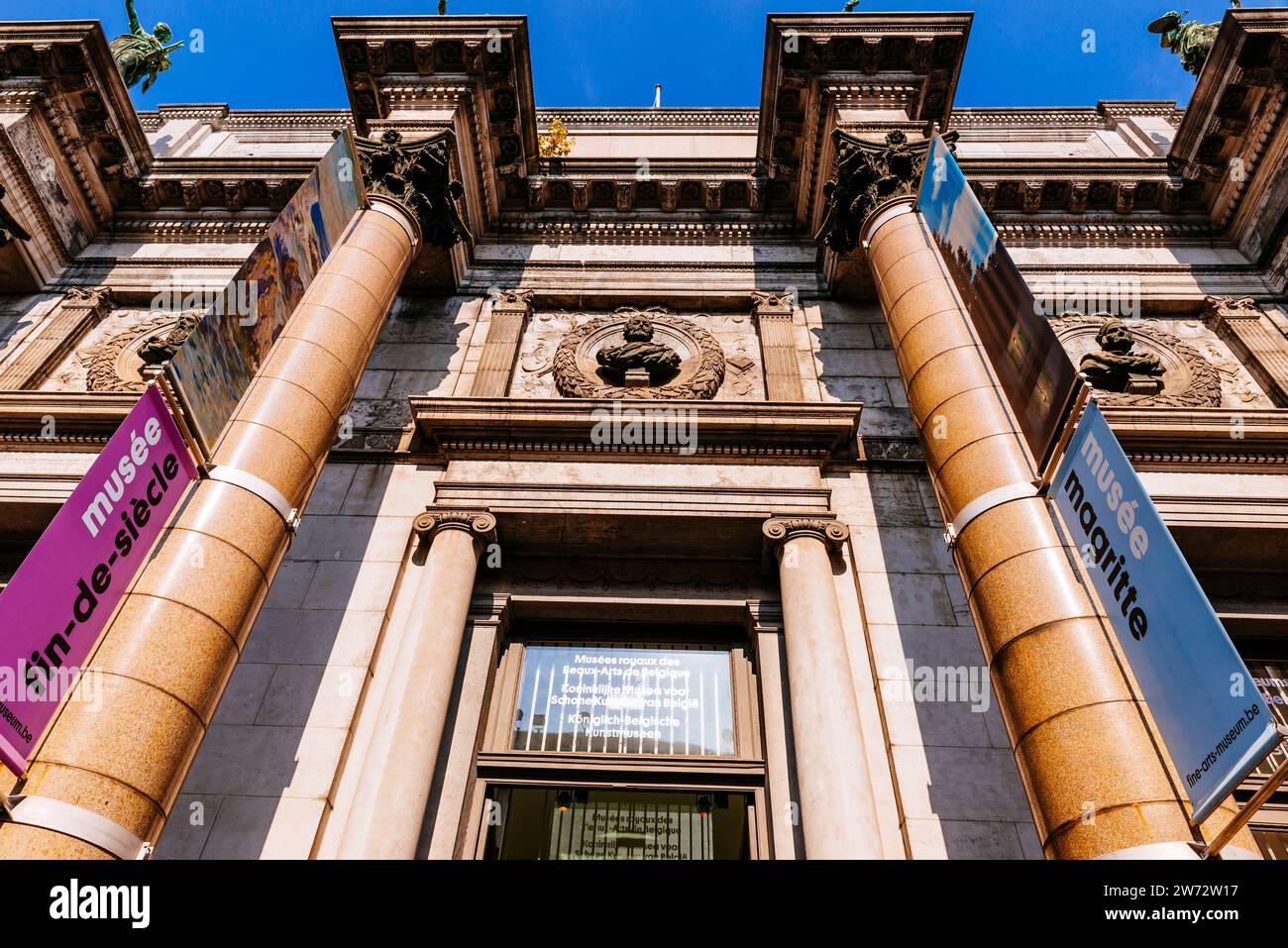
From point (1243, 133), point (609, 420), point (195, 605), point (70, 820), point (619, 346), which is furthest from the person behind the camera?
point (1243, 133)

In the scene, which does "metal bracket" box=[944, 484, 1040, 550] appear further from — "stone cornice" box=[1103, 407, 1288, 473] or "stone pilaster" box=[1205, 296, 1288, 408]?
"stone pilaster" box=[1205, 296, 1288, 408]

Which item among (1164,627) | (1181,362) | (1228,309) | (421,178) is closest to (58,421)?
(421,178)

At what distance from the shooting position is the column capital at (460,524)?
30.4 ft

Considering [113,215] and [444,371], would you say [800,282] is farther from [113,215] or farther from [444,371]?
[113,215]

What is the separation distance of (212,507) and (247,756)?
8.25ft

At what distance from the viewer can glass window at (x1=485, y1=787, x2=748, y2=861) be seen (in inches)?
303

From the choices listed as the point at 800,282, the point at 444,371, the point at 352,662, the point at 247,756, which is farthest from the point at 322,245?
the point at 800,282

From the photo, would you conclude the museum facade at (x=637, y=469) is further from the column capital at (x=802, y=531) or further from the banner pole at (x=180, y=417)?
the banner pole at (x=180, y=417)

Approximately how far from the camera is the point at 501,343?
12.3 meters

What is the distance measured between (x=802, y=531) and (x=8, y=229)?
13.0 m

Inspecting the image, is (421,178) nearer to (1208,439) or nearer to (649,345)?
(649,345)

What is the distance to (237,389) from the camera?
816 centimetres

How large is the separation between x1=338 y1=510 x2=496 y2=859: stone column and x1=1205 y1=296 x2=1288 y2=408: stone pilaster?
10930mm

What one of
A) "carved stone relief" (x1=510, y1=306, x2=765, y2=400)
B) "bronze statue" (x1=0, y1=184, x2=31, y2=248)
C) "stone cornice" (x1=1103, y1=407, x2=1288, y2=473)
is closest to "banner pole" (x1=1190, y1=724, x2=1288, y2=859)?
"stone cornice" (x1=1103, y1=407, x2=1288, y2=473)
